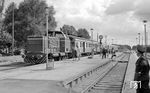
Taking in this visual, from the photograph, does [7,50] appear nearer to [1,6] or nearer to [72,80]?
[1,6]

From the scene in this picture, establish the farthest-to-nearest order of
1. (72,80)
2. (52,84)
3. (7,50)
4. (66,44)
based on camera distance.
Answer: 1. (7,50)
2. (66,44)
3. (72,80)
4. (52,84)

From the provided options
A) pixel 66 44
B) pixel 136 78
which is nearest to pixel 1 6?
pixel 66 44

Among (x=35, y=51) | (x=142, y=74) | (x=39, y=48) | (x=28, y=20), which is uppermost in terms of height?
(x=28, y=20)

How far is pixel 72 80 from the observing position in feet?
47.5

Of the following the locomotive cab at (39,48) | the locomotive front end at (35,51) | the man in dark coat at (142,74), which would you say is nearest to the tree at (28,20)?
the locomotive cab at (39,48)

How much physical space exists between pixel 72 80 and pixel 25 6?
48802 mm

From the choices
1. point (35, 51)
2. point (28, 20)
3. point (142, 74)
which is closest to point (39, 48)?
point (35, 51)

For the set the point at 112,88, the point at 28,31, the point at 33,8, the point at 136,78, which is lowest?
the point at 112,88

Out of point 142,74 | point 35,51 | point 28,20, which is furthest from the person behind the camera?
point 28,20

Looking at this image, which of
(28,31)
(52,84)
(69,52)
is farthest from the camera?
(28,31)

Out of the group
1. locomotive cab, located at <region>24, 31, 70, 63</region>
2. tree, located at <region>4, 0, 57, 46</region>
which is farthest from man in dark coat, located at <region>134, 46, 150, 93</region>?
tree, located at <region>4, 0, 57, 46</region>

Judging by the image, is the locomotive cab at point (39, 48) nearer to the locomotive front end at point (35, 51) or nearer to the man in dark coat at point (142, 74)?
the locomotive front end at point (35, 51)

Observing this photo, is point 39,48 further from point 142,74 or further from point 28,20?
point 28,20

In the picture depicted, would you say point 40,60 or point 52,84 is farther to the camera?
point 40,60
